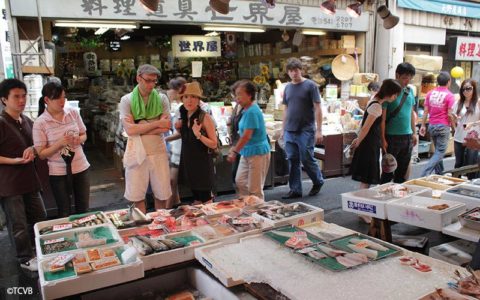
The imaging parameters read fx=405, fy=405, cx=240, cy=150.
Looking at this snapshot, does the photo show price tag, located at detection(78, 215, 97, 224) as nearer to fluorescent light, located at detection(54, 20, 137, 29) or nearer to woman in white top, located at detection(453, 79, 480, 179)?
fluorescent light, located at detection(54, 20, 137, 29)

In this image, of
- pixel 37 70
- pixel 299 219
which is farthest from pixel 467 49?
pixel 37 70

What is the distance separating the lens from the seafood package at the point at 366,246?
2.23m

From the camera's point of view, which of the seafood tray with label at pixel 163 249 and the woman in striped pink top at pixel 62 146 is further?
the woman in striped pink top at pixel 62 146

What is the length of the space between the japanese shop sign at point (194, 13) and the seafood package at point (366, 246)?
4.66m

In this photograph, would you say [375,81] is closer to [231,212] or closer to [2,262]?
[231,212]

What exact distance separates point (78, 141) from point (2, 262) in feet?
4.85

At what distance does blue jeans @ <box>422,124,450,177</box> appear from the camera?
6684mm

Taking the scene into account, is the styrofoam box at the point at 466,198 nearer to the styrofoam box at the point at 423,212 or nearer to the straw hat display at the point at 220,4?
the styrofoam box at the point at 423,212

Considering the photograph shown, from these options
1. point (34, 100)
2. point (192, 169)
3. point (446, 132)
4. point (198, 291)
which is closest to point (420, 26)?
point (446, 132)

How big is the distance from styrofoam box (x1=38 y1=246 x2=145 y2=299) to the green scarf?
7.16ft

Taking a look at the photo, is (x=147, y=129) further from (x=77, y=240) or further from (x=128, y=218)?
(x=77, y=240)

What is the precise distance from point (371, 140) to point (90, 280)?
3594 millimetres

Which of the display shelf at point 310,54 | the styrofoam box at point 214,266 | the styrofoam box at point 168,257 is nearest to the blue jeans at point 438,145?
the display shelf at point 310,54

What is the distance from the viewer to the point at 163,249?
232 centimetres
